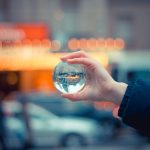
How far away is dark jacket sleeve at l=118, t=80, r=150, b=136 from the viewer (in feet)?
6.95

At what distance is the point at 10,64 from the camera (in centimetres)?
2816

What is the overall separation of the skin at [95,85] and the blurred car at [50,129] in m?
13.3

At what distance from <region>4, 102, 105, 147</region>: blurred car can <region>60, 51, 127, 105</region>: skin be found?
43.8ft

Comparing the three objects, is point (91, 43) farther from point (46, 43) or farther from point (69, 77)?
point (69, 77)

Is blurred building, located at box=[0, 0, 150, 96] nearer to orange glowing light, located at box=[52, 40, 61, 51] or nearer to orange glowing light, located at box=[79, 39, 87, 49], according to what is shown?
orange glowing light, located at box=[52, 40, 61, 51]

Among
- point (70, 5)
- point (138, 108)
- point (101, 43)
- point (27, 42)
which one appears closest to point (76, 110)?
point (27, 42)

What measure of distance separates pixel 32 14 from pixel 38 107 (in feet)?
39.9

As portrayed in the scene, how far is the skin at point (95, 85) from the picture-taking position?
2359 mm

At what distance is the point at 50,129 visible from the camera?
670 inches

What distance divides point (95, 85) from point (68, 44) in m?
25.3

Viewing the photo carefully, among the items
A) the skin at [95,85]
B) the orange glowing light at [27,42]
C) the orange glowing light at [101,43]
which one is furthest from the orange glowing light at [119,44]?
the skin at [95,85]

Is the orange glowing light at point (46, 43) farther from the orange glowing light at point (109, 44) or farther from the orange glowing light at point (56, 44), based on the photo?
the orange glowing light at point (109, 44)

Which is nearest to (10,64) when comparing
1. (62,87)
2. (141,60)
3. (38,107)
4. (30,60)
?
(30,60)

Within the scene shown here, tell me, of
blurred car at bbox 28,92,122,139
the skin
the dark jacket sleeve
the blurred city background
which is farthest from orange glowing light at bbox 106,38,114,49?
A: the dark jacket sleeve
